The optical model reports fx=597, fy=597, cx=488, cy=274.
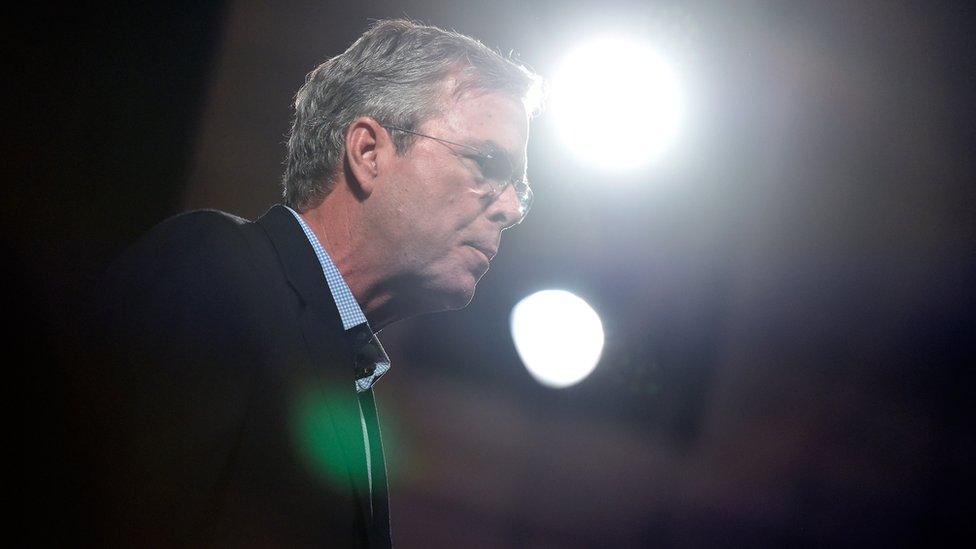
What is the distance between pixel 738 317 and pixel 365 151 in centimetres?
225

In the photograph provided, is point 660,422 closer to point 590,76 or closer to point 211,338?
point 590,76

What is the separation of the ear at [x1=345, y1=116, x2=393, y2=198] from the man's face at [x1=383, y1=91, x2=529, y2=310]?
1.9 inches

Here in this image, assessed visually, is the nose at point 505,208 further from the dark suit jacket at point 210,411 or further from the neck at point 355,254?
the dark suit jacket at point 210,411

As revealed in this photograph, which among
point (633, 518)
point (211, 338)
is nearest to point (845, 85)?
point (633, 518)

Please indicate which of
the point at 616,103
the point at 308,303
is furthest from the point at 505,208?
the point at 616,103

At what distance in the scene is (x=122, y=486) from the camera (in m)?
0.75

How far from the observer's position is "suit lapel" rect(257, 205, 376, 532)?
92 cm

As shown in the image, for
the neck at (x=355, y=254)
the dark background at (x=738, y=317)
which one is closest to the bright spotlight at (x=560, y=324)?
the dark background at (x=738, y=317)

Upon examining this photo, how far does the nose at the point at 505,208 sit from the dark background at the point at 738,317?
1.14 metres

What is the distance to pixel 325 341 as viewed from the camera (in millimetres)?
987

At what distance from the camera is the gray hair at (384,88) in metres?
1.30

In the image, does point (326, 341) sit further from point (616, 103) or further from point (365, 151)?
point (616, 103)

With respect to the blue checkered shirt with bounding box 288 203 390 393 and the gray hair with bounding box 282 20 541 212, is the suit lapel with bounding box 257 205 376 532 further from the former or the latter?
the gray hair with bounding box 282 20 541 212

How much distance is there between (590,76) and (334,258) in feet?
5.29
